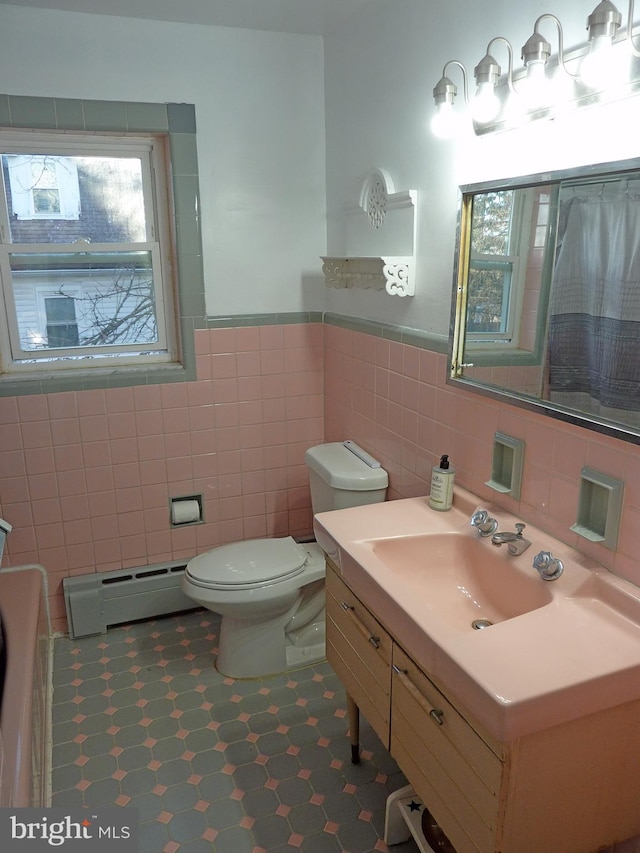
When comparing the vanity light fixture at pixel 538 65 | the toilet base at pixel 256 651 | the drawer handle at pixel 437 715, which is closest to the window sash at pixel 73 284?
the toilet base at pixel 256 651

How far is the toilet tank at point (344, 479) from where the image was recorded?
92.9 inches

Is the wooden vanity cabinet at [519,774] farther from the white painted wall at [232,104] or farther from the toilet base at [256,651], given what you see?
the white painted wall at [232,104]

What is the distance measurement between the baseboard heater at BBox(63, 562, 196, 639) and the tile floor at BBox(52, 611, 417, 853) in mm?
107

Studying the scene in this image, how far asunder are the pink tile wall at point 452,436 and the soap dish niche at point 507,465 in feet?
0.07

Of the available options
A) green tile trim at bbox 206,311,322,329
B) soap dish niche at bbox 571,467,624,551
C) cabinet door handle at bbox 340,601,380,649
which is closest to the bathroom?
green tile trim at bbox 206,311,322,329

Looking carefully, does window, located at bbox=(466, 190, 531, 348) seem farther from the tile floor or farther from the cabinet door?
the tile floor

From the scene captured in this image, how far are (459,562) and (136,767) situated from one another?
4.05ft

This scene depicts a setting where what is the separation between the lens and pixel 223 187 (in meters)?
2.61

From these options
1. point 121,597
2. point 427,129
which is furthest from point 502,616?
point 121,597

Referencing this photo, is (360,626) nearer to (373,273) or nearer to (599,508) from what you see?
(599,508)

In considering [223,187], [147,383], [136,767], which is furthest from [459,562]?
[223,187]

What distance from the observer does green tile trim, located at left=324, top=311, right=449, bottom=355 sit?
1995 mm

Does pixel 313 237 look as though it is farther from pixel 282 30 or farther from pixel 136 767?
pixel 136 767

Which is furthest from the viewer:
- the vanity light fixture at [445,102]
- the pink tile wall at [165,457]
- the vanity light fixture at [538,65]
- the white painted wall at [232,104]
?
the pink tile wall at [165,457]
